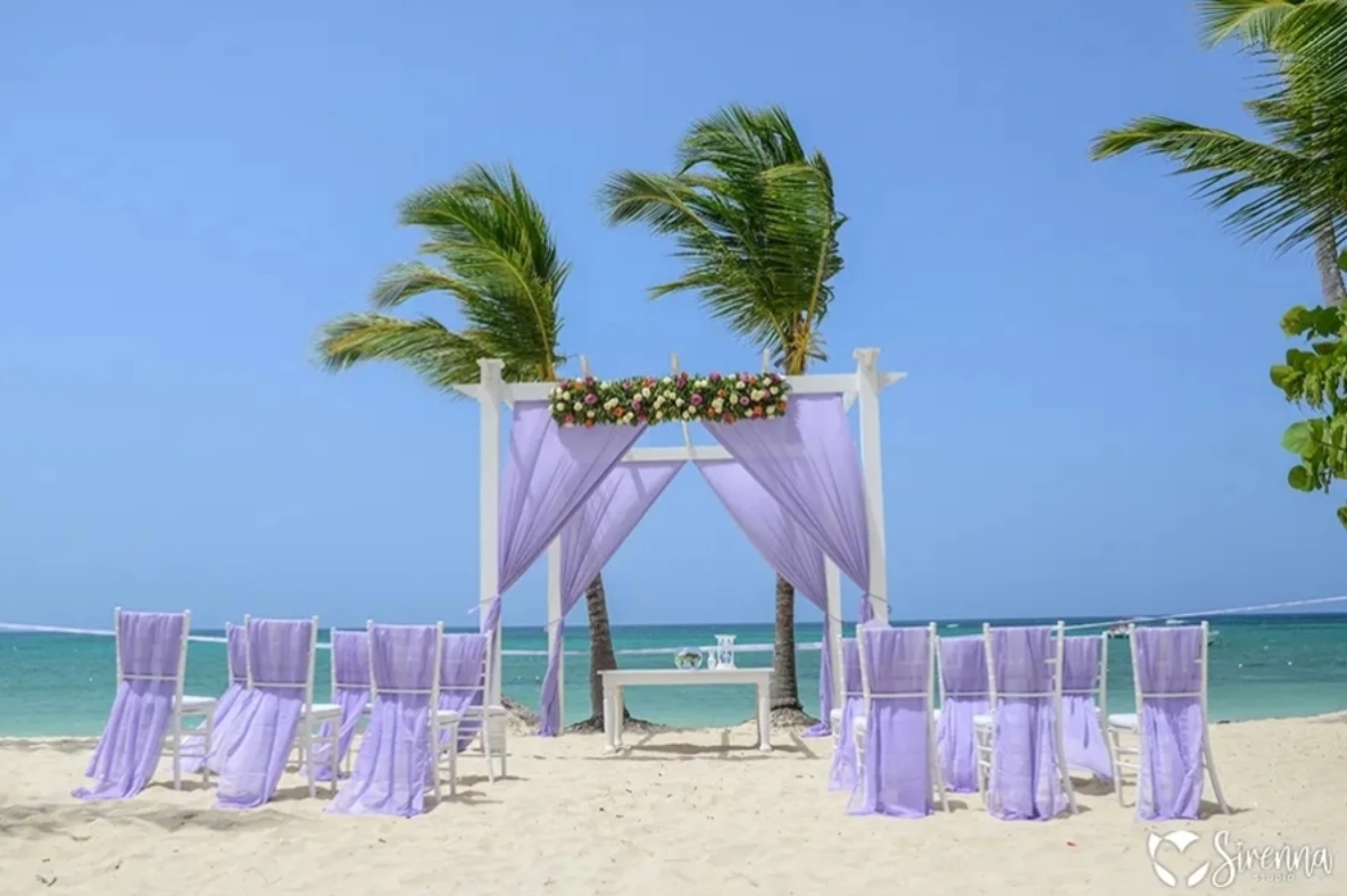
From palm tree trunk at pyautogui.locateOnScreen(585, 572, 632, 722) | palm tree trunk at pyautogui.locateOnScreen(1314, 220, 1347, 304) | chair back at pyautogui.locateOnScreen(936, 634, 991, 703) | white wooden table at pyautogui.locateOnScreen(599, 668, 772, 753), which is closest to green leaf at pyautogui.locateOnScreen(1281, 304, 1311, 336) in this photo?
chair back at pyautogui.locateOnScreen(936, 634, 991, 703)

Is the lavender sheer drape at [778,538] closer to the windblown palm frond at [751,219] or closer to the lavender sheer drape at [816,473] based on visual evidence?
the lavender sheer drape at [816,473]

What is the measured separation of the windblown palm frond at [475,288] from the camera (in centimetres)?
1091

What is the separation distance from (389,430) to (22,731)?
43.4 feet

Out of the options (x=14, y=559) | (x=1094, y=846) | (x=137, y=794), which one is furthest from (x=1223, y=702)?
(x=14, y=559)

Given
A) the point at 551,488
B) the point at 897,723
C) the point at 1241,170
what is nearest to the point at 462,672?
the point at 551,488

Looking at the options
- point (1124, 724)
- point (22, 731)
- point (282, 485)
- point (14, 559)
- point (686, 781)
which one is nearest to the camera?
point (1124, 724)

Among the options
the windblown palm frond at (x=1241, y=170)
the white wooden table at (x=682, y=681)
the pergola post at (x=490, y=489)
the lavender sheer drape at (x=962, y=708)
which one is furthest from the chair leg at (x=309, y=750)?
the windblown palm frond at (x=1241, y=170)

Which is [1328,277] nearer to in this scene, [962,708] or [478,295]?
[962,708]

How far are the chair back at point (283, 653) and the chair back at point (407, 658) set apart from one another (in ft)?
1.14

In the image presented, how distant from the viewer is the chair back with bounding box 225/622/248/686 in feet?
24.8

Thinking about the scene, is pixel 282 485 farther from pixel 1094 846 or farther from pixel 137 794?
pixel 1094 846

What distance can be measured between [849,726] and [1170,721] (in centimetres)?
174

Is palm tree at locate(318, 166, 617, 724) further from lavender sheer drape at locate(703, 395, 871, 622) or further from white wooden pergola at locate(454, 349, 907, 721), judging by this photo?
lavender sheer drape at locate(703, 395, 871, 622)

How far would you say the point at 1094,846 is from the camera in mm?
5348
